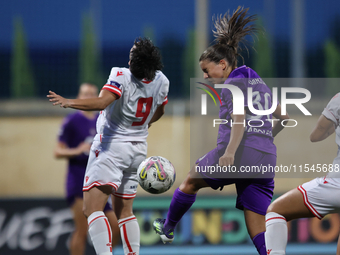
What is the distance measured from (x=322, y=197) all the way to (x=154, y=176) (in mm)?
1355

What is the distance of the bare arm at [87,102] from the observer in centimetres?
311

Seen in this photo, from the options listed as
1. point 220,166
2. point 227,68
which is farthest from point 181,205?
point 227,68

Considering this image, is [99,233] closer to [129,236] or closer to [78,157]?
[129,236]

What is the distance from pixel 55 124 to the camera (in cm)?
1019

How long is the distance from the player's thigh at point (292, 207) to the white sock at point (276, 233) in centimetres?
4

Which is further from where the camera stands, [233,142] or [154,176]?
[154,176]

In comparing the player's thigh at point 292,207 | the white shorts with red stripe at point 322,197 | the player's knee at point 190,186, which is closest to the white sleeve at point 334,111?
the white shorts with red stripe at point 322,197

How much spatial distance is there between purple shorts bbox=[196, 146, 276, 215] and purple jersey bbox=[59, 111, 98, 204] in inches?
83.1

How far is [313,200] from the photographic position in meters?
2.80

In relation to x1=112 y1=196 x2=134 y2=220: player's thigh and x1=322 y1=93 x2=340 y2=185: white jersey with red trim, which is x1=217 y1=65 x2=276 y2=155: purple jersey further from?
x1=112 y1=196 x2=134 y2=220: player's thigh

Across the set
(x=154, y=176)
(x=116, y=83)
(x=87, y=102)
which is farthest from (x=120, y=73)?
(x=154, y=176)

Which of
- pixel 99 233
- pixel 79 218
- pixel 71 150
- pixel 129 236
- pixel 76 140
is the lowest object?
pixel 79 218

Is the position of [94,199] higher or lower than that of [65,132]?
lower

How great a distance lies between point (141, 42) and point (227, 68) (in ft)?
2.47
